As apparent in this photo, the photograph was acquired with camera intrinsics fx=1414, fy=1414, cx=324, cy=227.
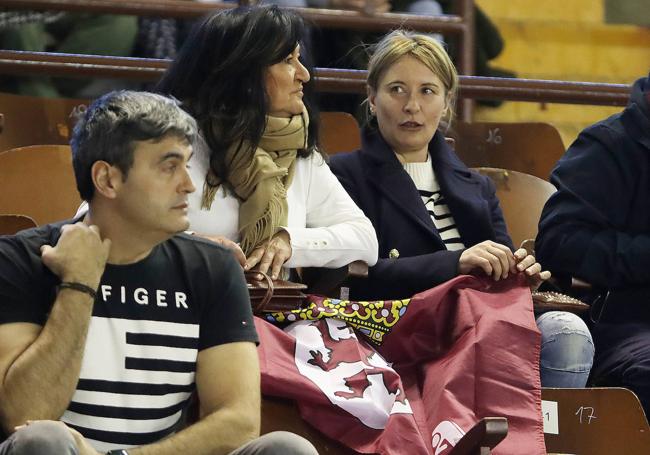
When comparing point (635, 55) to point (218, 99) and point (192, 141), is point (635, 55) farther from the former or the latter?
point (192, 141)

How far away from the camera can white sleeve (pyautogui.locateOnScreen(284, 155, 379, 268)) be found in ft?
9.62

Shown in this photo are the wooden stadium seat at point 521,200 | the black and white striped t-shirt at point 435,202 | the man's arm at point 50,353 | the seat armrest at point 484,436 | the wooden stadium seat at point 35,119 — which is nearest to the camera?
the man's arm at point 50,353

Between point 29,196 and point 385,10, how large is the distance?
4.85 feet

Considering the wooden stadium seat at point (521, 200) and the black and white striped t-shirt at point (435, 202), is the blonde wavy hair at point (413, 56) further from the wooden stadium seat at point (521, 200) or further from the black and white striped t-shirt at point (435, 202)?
the wooden stadium seat at point (521, 200)

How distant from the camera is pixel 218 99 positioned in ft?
9.79

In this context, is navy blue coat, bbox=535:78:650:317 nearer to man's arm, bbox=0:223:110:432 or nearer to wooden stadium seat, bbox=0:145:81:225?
wooden stadium seat, bbox=0:145:81:225

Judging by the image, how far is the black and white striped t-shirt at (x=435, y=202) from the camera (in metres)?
3.33

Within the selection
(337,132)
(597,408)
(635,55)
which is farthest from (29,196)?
(635,55)

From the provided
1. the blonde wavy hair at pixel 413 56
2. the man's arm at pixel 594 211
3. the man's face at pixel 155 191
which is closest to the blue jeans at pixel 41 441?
the man's face at pixel 155 191

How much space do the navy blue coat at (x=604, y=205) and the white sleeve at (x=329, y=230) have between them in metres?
0.48

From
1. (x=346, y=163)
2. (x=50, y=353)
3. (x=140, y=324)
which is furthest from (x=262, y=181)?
(x=50, y=353)

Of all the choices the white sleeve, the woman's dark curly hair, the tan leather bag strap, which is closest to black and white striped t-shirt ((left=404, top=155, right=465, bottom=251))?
the white sleeve

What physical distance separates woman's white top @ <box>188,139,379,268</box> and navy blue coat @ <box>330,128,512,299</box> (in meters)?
0.13

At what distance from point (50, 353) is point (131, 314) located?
0.56 ft
